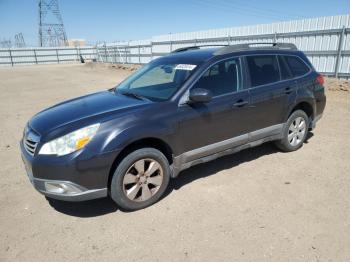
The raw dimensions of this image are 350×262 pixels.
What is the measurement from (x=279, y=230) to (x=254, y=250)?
440mm

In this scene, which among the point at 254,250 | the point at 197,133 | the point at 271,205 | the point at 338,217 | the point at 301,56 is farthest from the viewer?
the point at 301,56

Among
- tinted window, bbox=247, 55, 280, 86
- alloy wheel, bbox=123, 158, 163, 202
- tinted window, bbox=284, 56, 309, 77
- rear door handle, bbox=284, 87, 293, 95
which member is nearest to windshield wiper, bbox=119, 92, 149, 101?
alloy wheel, bbox=123, 158, 163, 202

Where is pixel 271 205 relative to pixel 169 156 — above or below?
below

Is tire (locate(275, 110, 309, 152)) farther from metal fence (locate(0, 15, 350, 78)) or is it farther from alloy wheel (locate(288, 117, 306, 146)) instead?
metal fence (locate(0, 15, 350, 78))

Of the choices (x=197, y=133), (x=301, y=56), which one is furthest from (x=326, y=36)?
(x=197, y=133)

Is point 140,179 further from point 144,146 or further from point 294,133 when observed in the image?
point 294,133

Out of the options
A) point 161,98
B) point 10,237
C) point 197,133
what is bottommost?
point 10,237

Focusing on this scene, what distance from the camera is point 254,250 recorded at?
2.88 m

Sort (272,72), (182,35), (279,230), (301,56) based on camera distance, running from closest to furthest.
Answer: (279,230) < (272,72) < (301,56) < (182,35)

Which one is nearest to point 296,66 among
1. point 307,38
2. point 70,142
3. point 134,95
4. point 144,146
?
point 134,95

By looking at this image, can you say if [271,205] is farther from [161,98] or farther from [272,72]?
[272,72]

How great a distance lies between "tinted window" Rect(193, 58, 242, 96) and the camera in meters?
4.04

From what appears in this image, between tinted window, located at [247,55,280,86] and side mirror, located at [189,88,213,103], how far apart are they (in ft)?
3.48

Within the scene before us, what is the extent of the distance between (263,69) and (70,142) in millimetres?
3040
